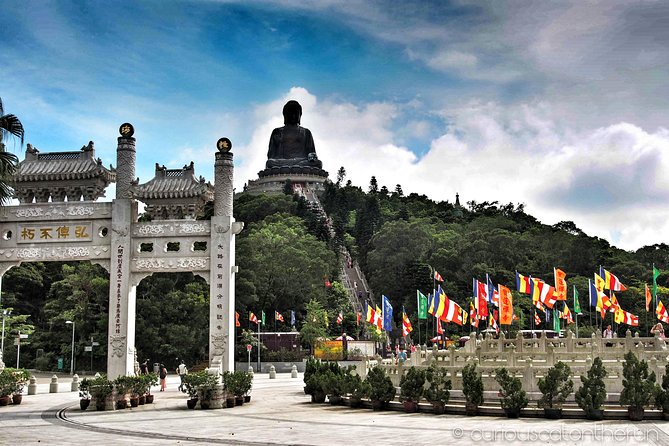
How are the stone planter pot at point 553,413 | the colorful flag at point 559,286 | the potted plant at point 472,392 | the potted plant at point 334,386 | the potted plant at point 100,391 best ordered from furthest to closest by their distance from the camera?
the colorful flag at point 559,286
the potted plant at point 334,386
the potted plant at point 100,391
the potted plant at point 472,392
the stone planter pot at point 553,413

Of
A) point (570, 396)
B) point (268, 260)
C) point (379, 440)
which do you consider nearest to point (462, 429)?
point (379, 440)

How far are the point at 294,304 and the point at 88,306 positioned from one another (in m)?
26.5

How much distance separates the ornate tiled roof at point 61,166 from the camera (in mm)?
31531

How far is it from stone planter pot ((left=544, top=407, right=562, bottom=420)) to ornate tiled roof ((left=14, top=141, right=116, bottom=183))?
20064 mm

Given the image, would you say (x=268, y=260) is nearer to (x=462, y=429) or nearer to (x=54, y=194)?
(x=54, y=194)

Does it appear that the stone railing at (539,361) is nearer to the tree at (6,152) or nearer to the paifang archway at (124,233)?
the paifang archway at (124,233)

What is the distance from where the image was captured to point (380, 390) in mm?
25312

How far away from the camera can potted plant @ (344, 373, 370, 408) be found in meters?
26.1

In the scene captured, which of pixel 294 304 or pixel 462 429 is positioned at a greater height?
pixel 294 304

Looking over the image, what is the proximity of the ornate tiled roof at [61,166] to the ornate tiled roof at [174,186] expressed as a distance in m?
1.67

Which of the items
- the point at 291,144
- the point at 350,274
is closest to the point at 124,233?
the point at 350,274

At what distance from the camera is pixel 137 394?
28.2m

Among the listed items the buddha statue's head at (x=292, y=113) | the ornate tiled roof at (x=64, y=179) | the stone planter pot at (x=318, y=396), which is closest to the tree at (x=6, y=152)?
the ornate tiled roof at (x=64, y=179)

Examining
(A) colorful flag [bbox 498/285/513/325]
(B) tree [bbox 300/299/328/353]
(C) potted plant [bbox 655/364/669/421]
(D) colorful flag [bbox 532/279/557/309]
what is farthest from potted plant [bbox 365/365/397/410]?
(B) tree [bbox 300/299/328/353]
